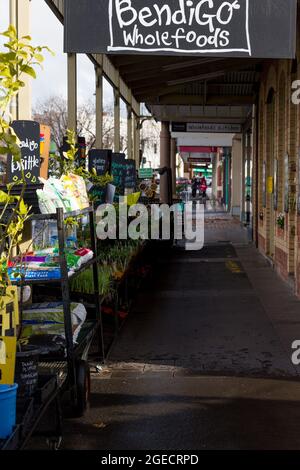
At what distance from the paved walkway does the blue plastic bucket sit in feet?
4.73

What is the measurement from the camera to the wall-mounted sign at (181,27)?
559 cm

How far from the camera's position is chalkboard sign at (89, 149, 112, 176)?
10.6 meters

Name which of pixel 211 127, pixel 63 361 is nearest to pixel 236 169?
pixel 211 127

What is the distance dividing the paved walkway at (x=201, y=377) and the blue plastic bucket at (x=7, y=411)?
144 cm

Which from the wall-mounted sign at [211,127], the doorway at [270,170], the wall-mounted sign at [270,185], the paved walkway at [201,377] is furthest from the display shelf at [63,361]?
the wall-mounted sign at [211,127]

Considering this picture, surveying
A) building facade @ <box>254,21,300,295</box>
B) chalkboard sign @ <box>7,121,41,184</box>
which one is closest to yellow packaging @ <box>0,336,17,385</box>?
chalkboard sign @ <box>7,121,41,184</box>

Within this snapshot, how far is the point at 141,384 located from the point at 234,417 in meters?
1.21

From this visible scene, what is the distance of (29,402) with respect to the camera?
3779 millimetres

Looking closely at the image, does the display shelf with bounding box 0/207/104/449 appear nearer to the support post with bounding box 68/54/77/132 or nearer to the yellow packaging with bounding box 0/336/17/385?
the yellow packaging with bounding box 0/336/17/385

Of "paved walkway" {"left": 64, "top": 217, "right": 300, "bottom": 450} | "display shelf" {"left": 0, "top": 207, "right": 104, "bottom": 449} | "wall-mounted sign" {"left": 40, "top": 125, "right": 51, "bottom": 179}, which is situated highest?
"wall-mounted sign" {"left": 40, "top": 125, "right": 51, "bottom": 179}

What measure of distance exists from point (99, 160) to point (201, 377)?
17.2 feet
